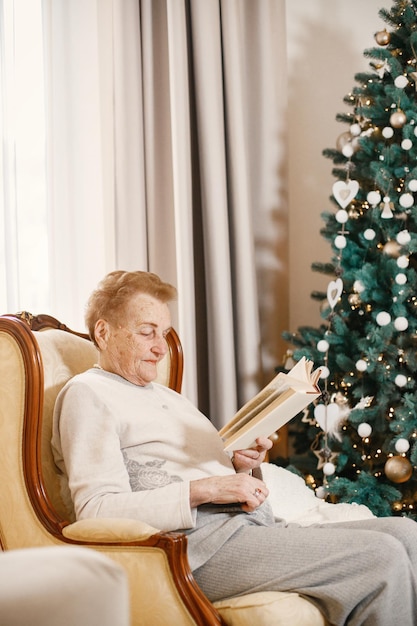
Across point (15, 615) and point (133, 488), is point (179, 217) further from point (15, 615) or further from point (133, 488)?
point (15, 615)

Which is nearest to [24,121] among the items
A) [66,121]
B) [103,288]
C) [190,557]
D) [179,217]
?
[66,121]

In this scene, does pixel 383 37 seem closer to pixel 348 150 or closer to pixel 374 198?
pixel 348 150

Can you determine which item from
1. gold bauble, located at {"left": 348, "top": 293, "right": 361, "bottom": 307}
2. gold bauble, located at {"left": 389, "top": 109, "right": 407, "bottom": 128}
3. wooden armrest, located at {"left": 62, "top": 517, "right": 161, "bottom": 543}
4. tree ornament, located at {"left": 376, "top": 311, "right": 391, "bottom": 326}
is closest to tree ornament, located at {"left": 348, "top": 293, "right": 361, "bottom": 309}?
gold bauble, located at {"left": 348, "top": 293, "right": 361, "bottom": 307}

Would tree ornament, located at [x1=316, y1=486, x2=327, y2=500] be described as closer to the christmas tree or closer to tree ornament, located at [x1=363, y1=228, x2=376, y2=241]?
the christmas tree

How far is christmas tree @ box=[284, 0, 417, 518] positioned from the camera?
9.13 feet

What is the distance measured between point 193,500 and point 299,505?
0.81 m

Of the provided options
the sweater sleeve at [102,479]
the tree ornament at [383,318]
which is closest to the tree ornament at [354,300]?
the tree ornament at [383,318]

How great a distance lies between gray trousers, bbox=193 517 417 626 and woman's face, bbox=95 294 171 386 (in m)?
0.49

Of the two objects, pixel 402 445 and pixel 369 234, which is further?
pixel 369 234

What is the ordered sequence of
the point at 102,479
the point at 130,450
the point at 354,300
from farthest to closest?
1. the point at 354,300
2. the point at 130,450
3. the point at 102,479

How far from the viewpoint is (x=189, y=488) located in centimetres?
177

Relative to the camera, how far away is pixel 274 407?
1.78 meters

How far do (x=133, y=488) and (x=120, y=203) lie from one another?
4.76ft

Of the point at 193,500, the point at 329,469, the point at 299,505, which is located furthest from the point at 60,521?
the point at 329,469
